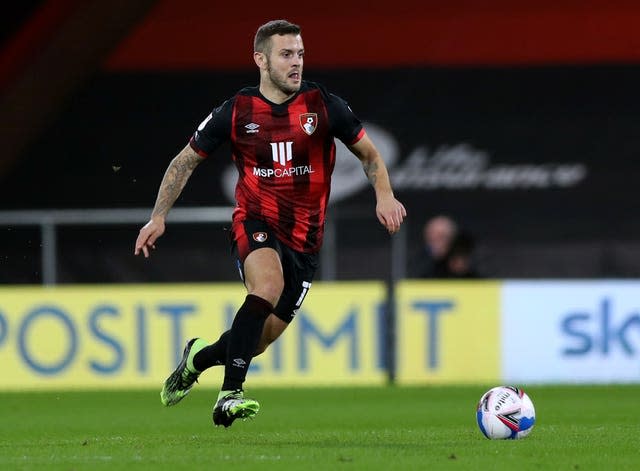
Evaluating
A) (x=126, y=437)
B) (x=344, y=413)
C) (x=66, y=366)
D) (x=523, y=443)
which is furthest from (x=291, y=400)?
(x=523, y=443)

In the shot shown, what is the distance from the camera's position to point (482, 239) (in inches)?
632

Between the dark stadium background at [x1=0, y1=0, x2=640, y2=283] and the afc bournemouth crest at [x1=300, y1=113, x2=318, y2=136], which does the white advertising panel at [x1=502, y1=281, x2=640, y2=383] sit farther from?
the afc bournemouth crest at [x1=300, y1=113, x2=318, y2=136]

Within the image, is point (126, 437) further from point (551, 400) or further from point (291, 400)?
point (551, 400)

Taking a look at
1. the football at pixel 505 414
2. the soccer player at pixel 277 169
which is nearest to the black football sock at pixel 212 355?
the soccer player at pixel 277 169

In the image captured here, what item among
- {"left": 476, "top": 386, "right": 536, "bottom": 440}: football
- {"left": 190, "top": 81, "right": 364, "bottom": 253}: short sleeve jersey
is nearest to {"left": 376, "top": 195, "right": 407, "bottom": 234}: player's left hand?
{"left": 190, "top": 81, "right": 364, "bottom": 253}: short sleeve jersey

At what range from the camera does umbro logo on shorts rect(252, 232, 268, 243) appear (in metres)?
7.83

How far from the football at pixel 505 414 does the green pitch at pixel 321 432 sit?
78 millimetres

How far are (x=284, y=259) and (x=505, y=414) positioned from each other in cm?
147

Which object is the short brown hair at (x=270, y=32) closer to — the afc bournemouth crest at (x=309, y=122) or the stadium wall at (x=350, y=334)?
the afc bournemouth crest at (x=309, y=122)

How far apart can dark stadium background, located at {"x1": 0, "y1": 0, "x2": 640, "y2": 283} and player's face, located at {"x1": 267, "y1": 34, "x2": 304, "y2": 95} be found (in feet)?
26.5

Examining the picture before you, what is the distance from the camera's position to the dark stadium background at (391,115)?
16.0 metres

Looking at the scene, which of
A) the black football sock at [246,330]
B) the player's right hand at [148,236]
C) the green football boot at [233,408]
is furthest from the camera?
the player's right hand at [148,236]

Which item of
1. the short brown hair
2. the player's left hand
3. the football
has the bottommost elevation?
the football

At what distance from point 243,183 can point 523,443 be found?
2.05 m
